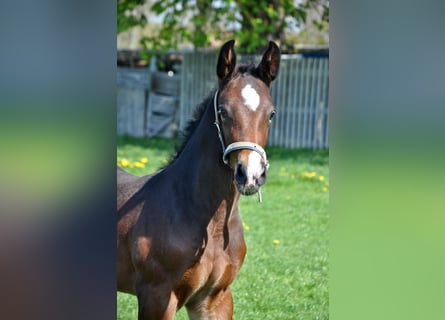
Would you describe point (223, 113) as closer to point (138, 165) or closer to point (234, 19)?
point (138, 165)

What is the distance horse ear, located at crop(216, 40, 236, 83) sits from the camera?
3.02m

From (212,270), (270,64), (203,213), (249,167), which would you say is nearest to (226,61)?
(270,64)

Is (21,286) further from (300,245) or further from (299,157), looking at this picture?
(299,157)

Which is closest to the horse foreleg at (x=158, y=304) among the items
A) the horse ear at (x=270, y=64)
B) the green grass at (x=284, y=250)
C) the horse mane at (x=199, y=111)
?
the horse mane at (x=199, y=111)

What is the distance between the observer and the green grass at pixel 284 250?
4.67 m

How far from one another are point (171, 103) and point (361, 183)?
540 inches

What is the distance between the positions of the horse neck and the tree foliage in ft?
29.5

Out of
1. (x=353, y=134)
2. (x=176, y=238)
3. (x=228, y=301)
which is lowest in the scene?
(x=228, y=301)

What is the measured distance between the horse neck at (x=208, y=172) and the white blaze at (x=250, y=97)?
0.91 ft

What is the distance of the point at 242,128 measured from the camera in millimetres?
2867

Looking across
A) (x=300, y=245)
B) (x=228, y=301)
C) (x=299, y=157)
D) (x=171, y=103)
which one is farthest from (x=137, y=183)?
(x=171, y=103)

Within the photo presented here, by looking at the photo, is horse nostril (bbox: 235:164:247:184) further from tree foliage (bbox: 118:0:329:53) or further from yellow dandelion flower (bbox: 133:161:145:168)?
tree foliage (bbox: 118:0:329:53)

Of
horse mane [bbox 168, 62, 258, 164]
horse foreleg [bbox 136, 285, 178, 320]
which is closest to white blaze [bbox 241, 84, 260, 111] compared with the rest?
horse mane [bbox 168, 62, 258, 164]

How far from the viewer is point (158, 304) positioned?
3.07 metres
